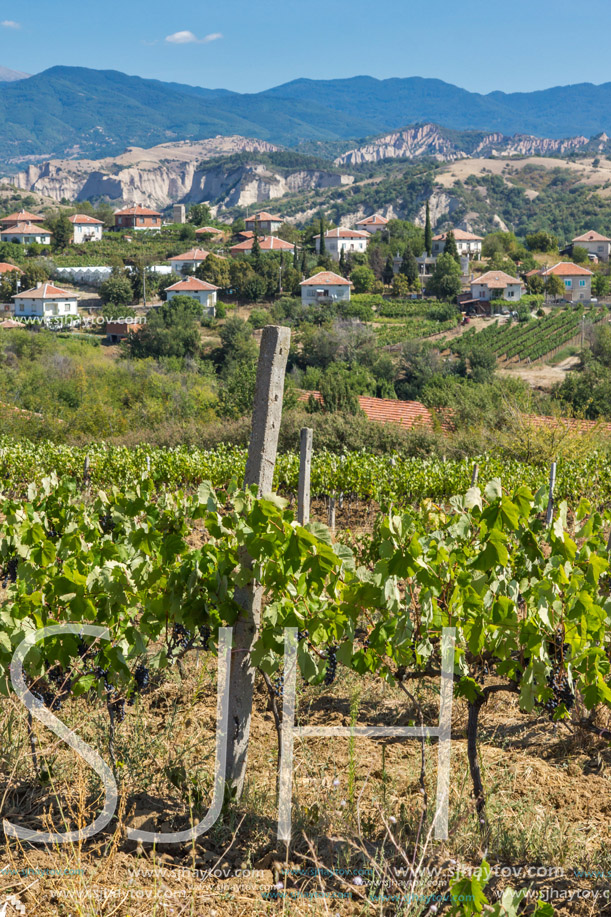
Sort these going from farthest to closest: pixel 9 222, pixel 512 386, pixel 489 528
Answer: pixel 9 222, pixel 512 386, pixel 489 528

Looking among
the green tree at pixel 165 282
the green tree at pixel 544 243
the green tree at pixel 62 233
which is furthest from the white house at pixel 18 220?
the green tree at pixel 544 243

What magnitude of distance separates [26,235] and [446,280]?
4199 cm

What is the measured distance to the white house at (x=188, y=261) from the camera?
61531mm

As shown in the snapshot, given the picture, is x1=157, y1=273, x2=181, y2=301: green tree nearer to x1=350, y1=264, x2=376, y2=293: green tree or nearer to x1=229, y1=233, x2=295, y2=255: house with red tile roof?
x1=229, y1=233, x2=295, y2=255: house with red tile roof

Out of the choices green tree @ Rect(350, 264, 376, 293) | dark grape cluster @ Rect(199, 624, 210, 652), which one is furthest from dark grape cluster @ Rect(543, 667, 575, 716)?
green tree @ Rect(350, 264, 376, 293)

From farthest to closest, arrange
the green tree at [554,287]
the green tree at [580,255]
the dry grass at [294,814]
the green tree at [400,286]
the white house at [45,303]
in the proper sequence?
the green tree at [580,255] → the green tree at [400,286] → the green tree at [554,287] → the white house at [45,303] → the dry grass at [294,814]

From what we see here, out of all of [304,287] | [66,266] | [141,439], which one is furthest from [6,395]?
[66,266]

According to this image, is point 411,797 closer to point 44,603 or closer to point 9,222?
point 44,603

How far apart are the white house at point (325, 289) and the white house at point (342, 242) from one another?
48.3ft

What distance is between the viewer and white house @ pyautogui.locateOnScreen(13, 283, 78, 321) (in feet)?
168

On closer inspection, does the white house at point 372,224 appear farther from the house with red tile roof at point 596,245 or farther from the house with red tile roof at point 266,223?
the house with red tile roof at point 596,245

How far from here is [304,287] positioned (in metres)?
54.8

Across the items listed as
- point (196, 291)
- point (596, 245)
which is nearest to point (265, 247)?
point (196, 291)

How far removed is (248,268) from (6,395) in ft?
107
